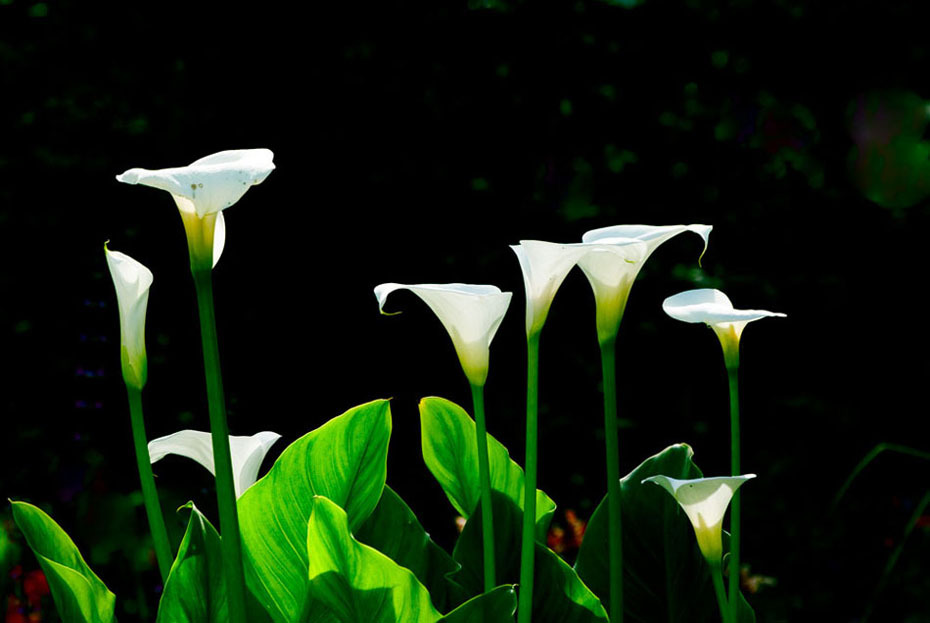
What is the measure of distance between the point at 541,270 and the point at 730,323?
134 millimetres

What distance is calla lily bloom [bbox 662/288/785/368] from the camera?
53cm

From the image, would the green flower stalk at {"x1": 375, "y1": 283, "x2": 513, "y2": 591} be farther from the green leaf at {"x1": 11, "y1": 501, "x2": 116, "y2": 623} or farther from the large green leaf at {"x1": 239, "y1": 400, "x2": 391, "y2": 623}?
the green leaf at {"x1": 11, "y1": 501, "x2": 116, "y2": 623}

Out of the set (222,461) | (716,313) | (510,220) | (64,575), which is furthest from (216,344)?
(510,220)

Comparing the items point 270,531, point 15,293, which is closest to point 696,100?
point 15,293

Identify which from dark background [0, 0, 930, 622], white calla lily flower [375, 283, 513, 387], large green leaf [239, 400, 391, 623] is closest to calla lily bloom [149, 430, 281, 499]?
large green leaf [239, 400, 391, 623]

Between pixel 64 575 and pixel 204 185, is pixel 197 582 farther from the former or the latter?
pixel 204 185

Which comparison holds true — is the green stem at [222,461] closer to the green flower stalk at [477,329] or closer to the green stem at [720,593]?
the green flower stalk at [477,329]

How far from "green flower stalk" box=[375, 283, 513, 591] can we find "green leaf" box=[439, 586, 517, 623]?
0.06m

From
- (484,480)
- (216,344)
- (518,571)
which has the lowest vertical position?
(518,571)

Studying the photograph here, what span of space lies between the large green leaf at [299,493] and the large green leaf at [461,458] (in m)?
0.08

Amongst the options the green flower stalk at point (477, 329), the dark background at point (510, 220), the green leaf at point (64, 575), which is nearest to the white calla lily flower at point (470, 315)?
the green flower stalk at point (477, 329)

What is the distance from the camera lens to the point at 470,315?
532 millimetres

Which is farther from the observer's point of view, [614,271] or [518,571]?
[518,571]

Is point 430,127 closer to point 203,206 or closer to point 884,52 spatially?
point 884,52
